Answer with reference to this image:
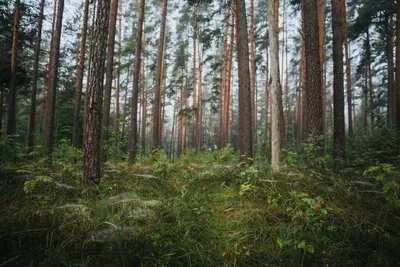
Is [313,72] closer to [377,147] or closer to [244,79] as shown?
[244,79]

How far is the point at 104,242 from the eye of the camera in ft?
7.20

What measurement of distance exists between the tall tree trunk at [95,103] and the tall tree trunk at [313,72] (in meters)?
5.18

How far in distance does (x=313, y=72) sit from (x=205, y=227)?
17.0ft

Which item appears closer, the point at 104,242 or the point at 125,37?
the point at 104,242

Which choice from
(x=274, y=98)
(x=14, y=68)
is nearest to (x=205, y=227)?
(x=274, y=98)

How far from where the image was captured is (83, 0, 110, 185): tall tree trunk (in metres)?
4.04

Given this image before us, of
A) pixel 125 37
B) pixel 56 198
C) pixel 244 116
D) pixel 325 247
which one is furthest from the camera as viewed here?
pixel 125 37

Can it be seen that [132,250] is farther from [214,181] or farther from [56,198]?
[214,181]

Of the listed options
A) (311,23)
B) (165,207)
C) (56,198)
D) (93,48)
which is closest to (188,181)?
(165,207)

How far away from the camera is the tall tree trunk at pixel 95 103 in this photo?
4.04m

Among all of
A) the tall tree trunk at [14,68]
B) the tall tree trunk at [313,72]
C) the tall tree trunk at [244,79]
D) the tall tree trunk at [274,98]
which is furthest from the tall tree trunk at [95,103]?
the tall tree trunk at [14,68]

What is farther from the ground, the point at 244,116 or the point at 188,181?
the point at 244,116

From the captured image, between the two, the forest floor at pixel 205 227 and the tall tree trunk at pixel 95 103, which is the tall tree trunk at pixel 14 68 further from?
the tall tree trunk at pixel 95 103

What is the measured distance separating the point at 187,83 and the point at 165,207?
2273cm
